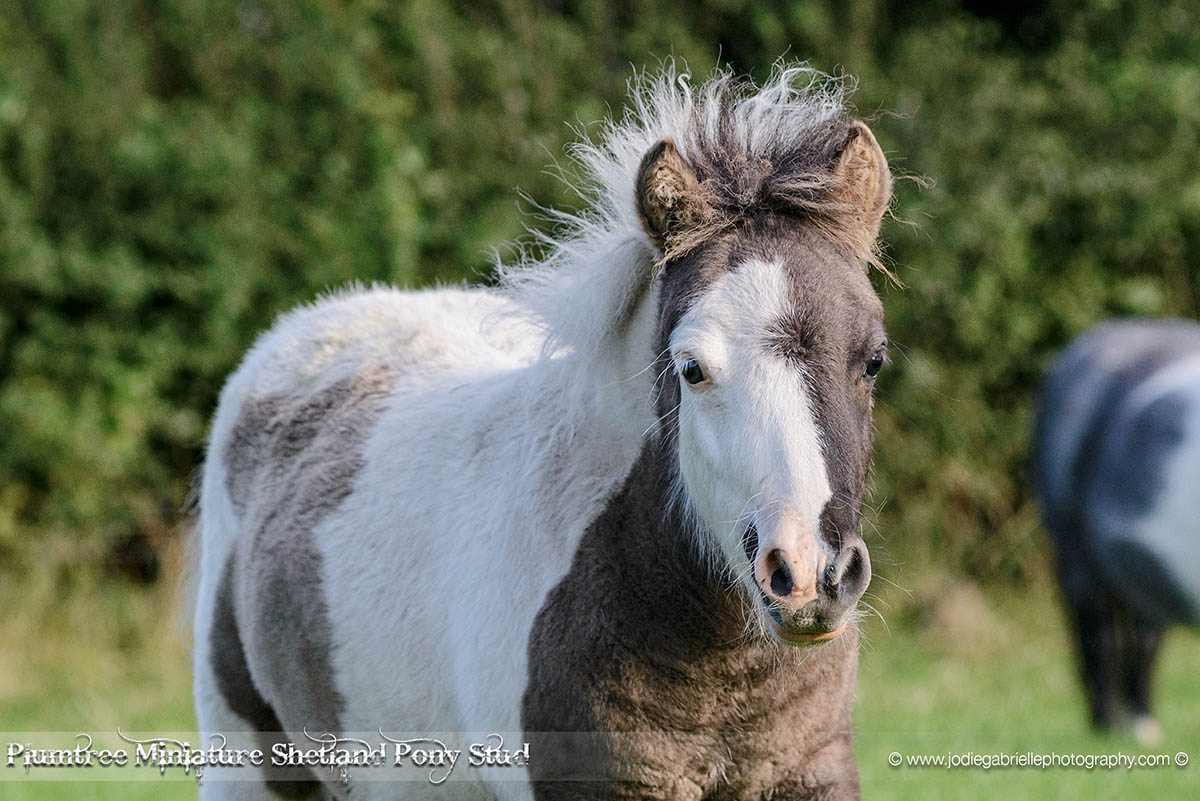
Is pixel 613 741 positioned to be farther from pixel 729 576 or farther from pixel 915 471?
pixel 915 471

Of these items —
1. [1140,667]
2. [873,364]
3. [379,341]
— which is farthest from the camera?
[1140,667]

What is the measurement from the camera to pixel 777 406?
256 centimetres

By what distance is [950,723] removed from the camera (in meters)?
7.27

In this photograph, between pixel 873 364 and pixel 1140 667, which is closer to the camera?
pixel 873 364

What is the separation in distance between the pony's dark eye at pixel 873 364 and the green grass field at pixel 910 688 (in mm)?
3180

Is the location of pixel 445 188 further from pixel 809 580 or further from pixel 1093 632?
pixel 809 580

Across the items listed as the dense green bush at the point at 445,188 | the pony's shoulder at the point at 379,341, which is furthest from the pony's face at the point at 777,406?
the dense green bush at the point at 445,188

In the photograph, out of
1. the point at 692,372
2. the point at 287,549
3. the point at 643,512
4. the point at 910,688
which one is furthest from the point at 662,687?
Result: the point at 910,688

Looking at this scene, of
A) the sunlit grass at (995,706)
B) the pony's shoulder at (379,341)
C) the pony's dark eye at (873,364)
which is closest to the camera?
the pony's dark eye at (873,364)

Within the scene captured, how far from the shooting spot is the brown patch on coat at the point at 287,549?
364cm

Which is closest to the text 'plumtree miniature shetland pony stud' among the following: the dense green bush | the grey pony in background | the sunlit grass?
the sunlit grass

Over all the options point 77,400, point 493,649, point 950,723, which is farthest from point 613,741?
point 77,400

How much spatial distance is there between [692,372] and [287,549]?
1.60 metres

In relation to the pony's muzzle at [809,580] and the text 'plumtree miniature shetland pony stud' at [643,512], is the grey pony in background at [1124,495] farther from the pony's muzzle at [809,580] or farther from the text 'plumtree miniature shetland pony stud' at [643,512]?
the pony's muzzle at [809,580]
